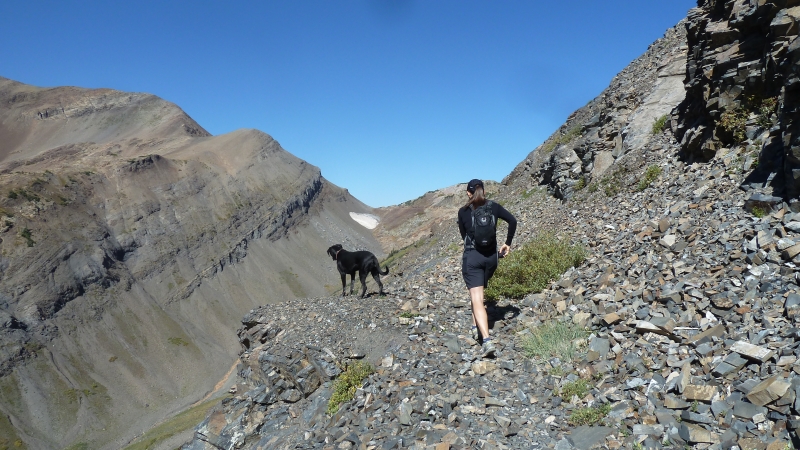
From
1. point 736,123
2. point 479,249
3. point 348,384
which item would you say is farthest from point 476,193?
point 736,123

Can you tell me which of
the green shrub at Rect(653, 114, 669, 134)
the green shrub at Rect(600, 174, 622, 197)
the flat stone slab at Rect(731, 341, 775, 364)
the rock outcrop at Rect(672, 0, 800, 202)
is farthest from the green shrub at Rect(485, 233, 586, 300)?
the green shrub at Rect(653, 114, 669, 134)

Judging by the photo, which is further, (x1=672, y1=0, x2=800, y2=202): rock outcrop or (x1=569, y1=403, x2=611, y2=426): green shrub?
(x1=672, y1=0, x2=800, y2=202): rock outcrop

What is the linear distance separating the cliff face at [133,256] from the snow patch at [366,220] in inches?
145

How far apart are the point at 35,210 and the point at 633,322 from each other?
80.1 metres

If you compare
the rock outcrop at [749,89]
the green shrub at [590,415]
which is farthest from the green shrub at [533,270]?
the green shrub at [590,415]

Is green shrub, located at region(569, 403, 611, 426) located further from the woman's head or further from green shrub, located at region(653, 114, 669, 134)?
green shrub, located at region(653, 114, 669, 134)

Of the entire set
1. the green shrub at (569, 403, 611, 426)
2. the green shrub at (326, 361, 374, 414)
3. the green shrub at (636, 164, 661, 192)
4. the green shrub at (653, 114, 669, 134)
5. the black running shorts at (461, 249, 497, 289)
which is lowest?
the green shrub at (569, 403, 611, 426)

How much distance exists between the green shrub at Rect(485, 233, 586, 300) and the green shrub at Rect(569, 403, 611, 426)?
4332mm

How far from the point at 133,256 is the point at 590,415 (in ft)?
268

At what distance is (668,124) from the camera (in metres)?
14.5

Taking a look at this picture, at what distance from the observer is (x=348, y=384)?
26.5ft

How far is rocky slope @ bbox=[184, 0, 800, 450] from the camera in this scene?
16.4 feet

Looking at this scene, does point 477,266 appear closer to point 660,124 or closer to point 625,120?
point 660,124

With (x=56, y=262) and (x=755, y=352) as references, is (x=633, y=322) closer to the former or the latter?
(x=755, y=352)
